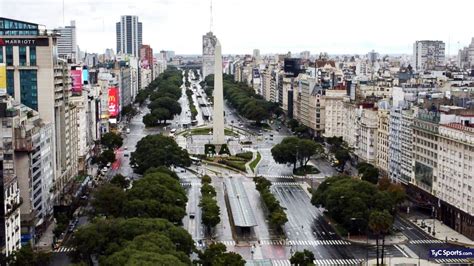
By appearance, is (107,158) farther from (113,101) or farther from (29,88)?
(113,101)

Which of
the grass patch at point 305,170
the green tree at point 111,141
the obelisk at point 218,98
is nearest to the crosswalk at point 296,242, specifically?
the grass patch at point 305,170

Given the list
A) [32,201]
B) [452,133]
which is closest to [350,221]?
[452,133]

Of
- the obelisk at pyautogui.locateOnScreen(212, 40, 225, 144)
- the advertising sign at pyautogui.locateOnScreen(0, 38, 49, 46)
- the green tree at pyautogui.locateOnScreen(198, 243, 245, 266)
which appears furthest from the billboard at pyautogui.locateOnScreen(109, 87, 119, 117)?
the green tree at pyautogui.locateOnScreen(198, 243, 245, 266)

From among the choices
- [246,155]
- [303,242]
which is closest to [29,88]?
[303,242]

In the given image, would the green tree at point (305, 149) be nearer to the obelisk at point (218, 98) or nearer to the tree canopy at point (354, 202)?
the obelisk at point (218, 98)

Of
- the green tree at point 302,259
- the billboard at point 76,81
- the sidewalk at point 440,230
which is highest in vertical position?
the billboard at point 76,81

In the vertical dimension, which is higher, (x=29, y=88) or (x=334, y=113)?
(x=29, y=88)
